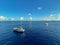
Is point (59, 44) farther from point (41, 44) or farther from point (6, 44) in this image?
point (6, 44)

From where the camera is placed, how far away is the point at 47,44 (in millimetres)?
53344

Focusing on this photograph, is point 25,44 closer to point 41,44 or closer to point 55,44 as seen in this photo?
point 41,44

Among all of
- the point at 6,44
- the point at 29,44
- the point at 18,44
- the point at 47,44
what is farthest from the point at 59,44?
the point at 6,44

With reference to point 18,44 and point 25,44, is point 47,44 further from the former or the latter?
point 18,44

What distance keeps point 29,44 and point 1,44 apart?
60.0 ft

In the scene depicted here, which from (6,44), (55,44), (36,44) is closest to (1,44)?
(6,44)

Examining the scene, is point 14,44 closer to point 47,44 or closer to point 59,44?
point 47,44

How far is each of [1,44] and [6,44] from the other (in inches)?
125

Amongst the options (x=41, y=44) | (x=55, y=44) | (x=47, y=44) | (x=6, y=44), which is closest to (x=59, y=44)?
(x=55, y=44)

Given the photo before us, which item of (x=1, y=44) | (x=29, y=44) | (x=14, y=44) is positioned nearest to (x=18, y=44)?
(x=14, y=44)

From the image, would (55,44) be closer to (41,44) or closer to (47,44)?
(47,44)

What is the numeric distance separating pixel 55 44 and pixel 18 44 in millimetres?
24190

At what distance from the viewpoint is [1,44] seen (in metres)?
53.8

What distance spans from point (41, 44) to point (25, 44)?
10.3 metres
